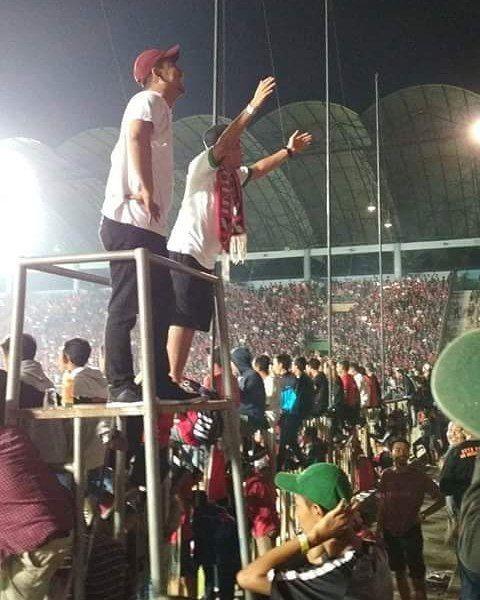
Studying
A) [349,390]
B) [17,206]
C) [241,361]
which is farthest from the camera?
[17,206]

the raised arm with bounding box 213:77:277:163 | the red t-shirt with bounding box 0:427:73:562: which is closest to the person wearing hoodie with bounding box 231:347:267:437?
the raised arm with bounding box 213:77:277:163

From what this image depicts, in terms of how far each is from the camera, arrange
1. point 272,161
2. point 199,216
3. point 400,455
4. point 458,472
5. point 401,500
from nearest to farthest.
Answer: point 199,216, point 272,161, point 458,472, point 401,500, point 400,455

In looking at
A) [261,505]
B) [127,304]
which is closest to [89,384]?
[127,304]

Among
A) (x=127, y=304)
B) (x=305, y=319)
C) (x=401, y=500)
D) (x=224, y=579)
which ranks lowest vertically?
(x=224, y=579)

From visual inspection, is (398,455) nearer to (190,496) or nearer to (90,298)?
(190,496)

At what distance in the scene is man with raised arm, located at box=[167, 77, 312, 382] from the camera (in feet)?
10.2

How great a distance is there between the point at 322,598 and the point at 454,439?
4.04 metres

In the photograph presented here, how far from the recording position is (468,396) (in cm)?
150

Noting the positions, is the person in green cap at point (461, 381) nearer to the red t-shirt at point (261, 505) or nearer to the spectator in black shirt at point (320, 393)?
the red t-shirt at point (261, 505)

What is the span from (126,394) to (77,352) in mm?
1469

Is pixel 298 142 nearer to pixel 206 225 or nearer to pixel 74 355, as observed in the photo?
pixel 206 225

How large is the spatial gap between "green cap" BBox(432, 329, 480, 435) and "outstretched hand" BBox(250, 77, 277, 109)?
1864mm

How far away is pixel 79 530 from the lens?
223cm

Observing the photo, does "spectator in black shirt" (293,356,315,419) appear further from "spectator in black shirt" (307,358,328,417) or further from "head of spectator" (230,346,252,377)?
"head of spectator" (230,346,252,377)
